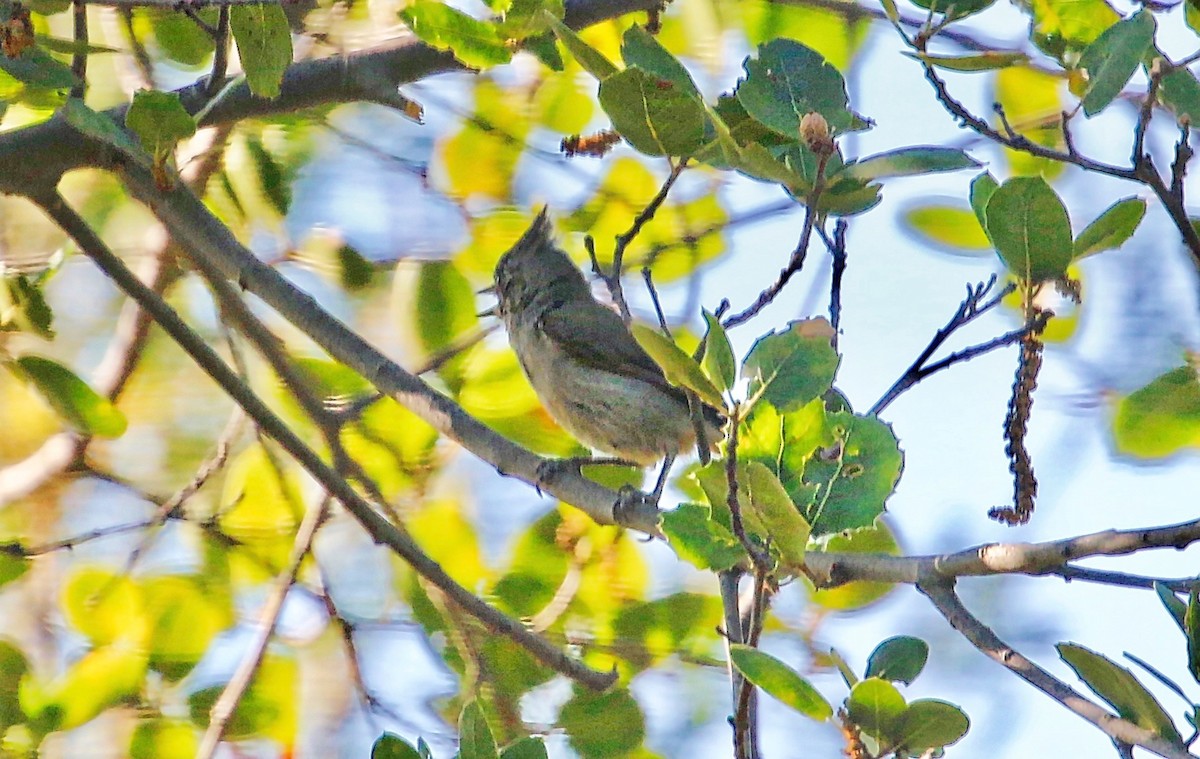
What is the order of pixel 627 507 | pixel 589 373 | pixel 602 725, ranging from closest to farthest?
pixel 627 507
pixel 602 725
pixel 589 373

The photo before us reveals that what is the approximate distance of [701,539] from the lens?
1.67 metres

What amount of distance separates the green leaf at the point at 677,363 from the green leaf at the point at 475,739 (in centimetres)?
57

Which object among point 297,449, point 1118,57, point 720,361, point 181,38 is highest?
point 181,38

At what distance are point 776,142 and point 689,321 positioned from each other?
142 centimetres

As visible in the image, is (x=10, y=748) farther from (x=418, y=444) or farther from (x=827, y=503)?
(x=827, y=503)

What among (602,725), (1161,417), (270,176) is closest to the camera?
(1161,417)

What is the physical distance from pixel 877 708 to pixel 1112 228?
0.75 meters

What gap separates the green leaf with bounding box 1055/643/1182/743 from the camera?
1.52m

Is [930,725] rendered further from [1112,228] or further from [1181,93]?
[1181,93]

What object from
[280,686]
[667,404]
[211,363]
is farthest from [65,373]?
[667,404]

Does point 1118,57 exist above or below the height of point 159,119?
below

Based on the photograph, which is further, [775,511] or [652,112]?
[652,112]

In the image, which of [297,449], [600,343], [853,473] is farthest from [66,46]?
[600,343]

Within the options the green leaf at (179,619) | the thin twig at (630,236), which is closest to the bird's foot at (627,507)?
the thin twig at (630,236)
